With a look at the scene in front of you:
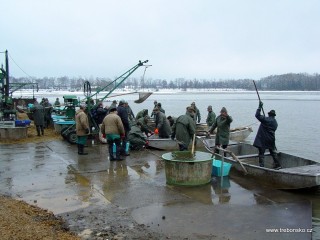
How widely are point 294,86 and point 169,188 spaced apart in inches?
5768

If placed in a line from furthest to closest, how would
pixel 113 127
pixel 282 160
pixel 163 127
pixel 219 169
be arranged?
pixel 163 127 < pixel 113 127 < pixel 282 160 < pixel 219 169

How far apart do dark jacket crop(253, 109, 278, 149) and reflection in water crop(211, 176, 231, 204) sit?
1240 millimetres

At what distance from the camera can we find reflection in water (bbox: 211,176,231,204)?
7229mm

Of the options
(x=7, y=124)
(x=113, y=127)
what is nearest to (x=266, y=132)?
(x=113, y=127)

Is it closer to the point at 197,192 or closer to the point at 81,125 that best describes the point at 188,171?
the point at 197,192

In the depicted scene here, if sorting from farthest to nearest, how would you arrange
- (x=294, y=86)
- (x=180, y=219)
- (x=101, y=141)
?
1. (x=294, y=86)
2. (x=101, y=141)
3. (x=180, y=219)

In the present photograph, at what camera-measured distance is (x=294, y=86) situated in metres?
144

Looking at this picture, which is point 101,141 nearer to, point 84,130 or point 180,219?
point 84,130

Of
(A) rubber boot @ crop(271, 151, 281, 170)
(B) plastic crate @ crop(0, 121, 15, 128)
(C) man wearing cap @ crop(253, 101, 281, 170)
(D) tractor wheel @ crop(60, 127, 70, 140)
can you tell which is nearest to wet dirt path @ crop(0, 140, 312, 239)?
(C) man wearing cap @ crop(253, 101, 281, 170)

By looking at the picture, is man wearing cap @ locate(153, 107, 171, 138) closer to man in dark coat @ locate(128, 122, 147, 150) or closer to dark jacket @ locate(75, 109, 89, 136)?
man in dark coat @ locate(128, 122, 147, 150)

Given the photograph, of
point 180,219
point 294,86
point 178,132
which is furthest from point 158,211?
point 294,86

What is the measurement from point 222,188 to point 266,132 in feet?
6.89

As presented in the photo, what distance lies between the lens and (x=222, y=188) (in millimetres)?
7926

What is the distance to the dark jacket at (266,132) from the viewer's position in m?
9.05
